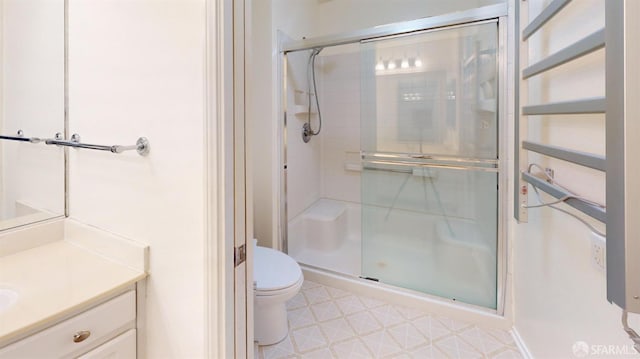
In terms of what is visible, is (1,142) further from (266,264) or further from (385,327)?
(385,327)

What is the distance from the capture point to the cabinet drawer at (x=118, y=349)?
0.92 meters

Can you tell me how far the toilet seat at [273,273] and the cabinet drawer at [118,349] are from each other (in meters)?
0.65

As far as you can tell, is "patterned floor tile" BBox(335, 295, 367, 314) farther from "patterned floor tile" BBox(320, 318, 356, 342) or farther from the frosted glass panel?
the frosted glass panel

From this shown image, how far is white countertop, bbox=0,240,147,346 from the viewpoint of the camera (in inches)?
31.2

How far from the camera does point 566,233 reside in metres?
1.20

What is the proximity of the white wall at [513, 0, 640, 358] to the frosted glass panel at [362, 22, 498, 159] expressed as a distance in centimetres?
49

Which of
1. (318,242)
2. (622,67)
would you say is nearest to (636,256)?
(622,67)

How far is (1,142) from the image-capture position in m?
1.22

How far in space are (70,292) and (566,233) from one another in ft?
5.76

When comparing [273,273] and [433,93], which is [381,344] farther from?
[433,93]

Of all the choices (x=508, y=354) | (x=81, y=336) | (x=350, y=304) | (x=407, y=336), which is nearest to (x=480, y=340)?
(x=508, y=354)

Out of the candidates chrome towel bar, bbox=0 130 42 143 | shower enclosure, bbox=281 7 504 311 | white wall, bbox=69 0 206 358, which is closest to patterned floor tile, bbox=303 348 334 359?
shower enclosure, bbox=281 7 504 311

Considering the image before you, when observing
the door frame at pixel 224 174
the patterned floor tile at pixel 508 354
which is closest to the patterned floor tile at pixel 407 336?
the patterned floor tile at pixel 508 354

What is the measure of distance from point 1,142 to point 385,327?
6.84 feet
